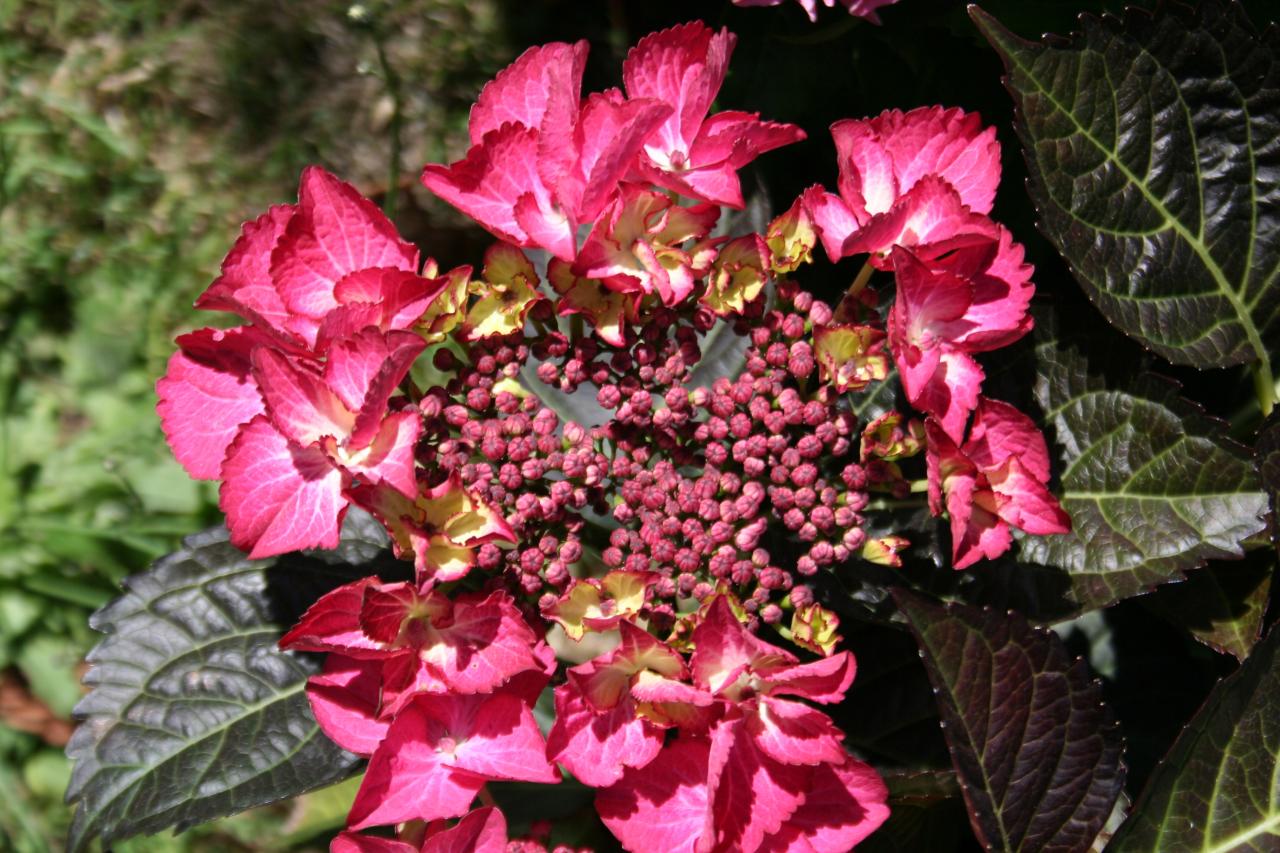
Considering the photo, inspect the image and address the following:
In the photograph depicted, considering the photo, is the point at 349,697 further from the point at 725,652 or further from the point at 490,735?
the point at 725,652

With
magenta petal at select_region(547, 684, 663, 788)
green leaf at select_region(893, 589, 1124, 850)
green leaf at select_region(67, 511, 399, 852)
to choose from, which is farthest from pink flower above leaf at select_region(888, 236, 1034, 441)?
green leaf at select_region(67, 511, 399, 852)

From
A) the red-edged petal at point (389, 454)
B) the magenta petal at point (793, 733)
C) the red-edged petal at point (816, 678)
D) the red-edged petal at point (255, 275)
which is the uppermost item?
the red-edged petal at point (255, 275)

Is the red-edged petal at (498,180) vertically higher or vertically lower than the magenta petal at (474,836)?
higher

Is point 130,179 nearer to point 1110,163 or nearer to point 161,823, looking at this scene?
point 161,823

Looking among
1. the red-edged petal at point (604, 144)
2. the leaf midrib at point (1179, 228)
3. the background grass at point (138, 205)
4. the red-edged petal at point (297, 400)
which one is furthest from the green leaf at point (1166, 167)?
the background grass at point (138, 205)

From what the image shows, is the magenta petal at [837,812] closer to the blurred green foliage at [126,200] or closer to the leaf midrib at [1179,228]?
the leaf midrib at [1179,228]

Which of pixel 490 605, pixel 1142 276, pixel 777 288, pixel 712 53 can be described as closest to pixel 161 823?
pixel 490 605

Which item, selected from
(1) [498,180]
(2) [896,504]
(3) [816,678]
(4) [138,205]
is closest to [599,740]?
(3) [816,678]
